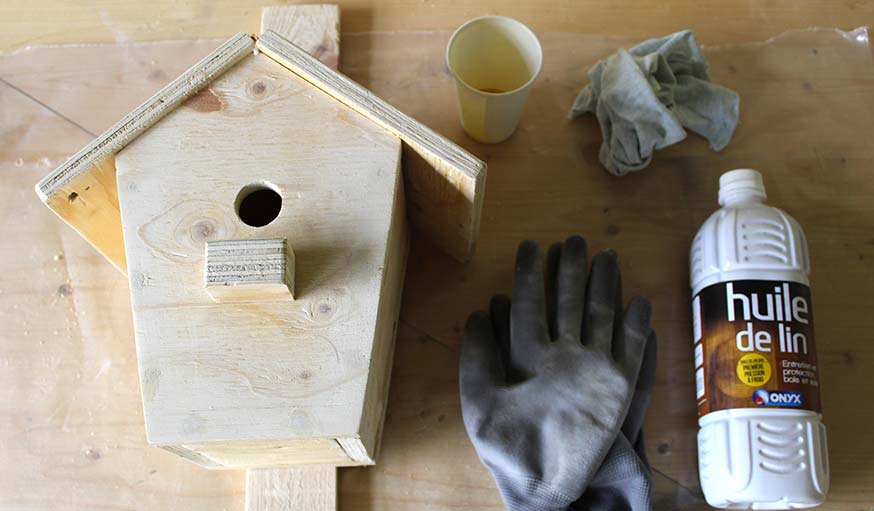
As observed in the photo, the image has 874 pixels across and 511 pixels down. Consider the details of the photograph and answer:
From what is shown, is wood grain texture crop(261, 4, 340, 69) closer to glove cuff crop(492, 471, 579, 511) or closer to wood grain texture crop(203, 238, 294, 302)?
wood grain texture crop(203, 238, 294, 302)

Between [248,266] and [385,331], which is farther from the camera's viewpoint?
[385,331]

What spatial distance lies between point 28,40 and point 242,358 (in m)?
0.65

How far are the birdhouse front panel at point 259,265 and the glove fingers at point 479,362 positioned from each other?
0.11 metres

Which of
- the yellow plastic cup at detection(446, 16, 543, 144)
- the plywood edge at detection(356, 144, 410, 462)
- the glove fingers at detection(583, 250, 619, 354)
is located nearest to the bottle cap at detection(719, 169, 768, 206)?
the glove fingers at detection(583, 250, 619, 354)

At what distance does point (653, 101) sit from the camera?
81cm

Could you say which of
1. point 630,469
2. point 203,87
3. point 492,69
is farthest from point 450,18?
point 630,469

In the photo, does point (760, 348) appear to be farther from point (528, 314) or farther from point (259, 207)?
point (259, 207)

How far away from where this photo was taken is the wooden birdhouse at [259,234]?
0.58 metres

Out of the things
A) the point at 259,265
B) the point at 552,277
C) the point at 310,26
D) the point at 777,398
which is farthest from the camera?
the point at 310,26

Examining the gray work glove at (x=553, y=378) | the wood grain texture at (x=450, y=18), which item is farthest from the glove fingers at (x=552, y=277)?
the wood grain texture at (x=450, y=18)

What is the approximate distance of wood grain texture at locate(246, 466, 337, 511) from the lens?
2.46 feet

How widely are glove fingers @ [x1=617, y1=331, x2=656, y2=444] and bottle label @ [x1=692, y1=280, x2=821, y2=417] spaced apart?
58 millimetres

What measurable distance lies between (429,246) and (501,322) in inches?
5.3

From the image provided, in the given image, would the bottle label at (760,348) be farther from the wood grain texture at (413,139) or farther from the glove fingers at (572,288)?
the wood grain texture at (413,139)
